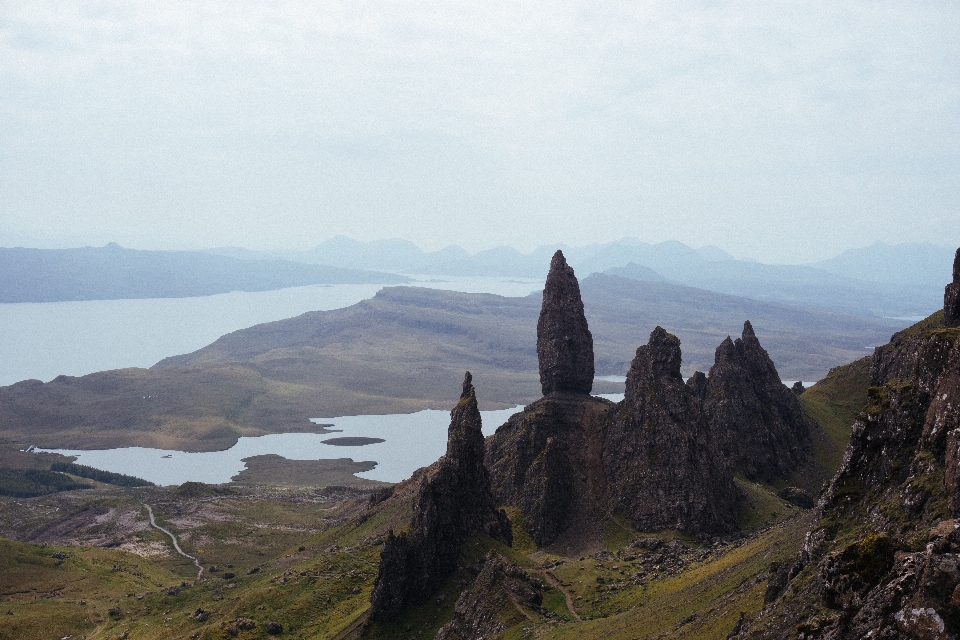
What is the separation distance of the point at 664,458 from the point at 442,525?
4564 cm

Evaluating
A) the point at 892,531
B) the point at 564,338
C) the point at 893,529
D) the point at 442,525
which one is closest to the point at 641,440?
the point at 564,338

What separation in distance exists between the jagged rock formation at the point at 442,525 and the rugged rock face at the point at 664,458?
1148 inches

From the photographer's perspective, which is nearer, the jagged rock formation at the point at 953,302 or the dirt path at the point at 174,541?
the jagged rock formation at the point at 953,302

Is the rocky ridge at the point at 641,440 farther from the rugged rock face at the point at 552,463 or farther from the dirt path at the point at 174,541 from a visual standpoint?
the dirt path at the point at 174,541

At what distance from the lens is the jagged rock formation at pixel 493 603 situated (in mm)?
70250

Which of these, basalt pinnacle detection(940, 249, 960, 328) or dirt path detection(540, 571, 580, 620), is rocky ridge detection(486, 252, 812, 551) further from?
basalt pinnacle detection(940, 249, 960, 328)

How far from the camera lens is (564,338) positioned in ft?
453

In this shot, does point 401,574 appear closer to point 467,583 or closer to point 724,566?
point 467,583

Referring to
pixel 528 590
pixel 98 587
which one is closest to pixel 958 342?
pixel 528 590

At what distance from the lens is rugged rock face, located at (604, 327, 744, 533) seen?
4493 inches

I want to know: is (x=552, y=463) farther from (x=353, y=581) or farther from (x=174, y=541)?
(x=174, y=541)

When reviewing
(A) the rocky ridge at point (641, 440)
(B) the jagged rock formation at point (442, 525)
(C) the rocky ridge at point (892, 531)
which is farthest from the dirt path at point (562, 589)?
(C) the rocky ridge at point (892, 531)

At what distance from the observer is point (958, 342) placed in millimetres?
36969

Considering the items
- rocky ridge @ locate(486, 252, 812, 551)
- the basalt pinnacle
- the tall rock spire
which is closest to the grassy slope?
rocky ridge @ locate(486, 252, 812, 551)
